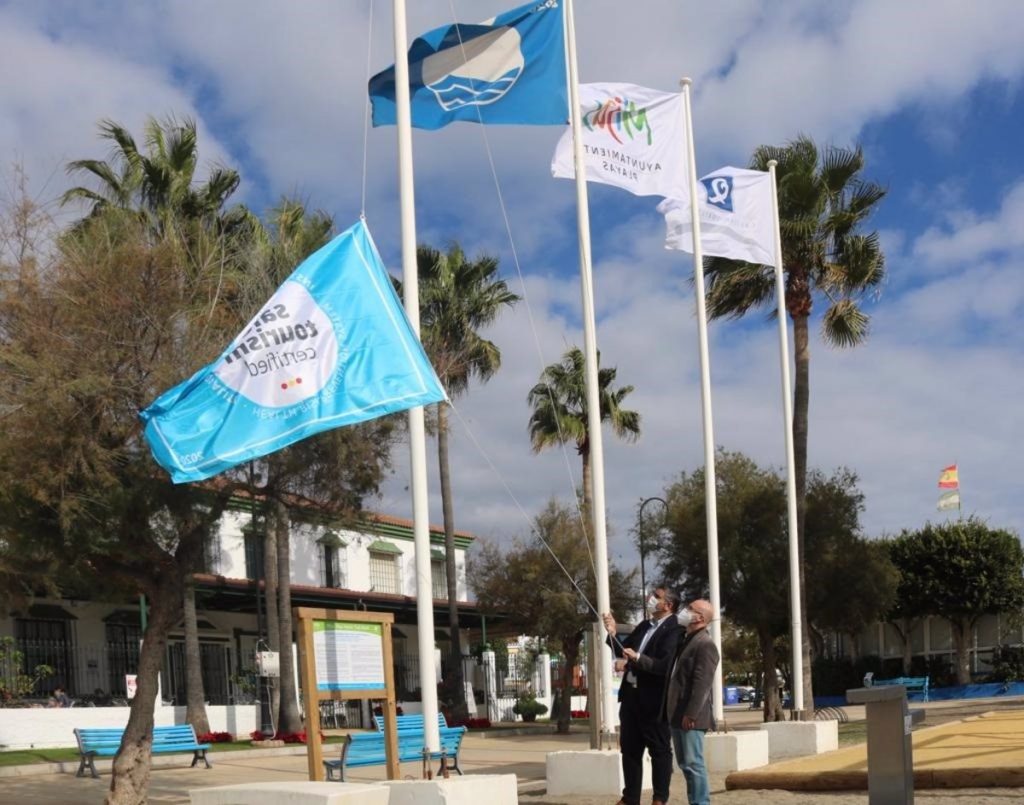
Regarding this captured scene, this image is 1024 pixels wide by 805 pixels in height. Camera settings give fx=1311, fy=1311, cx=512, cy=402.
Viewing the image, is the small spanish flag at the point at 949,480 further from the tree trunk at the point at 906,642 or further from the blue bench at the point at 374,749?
the blue bench at the point at 374,749

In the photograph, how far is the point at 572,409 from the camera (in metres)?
43.1

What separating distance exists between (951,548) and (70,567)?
4267 cm

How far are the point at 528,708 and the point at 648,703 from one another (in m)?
34.2

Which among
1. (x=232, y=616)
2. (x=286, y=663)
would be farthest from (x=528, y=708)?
(x=286, y=663)

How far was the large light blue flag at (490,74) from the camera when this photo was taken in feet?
42.7

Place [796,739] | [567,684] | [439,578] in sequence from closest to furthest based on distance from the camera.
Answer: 1. [796,739]
2. [567,684]
3. [439,578]

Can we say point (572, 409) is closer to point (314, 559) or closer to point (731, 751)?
point (314, 559)

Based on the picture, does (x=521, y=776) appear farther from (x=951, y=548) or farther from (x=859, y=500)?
(x=951, y=548)

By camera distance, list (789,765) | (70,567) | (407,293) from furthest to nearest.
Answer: (70,567) → (789,765) → (407,293)

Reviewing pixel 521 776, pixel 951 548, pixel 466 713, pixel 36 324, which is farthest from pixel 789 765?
pixel 951 548

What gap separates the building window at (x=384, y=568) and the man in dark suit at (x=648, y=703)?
32.0 m

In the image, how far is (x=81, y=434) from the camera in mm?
13375

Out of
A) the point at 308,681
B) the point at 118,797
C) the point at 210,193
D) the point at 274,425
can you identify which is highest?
the point at 210,193


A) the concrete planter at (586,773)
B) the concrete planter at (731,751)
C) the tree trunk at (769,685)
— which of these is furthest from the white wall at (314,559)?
the concrete planter at (586,773)
